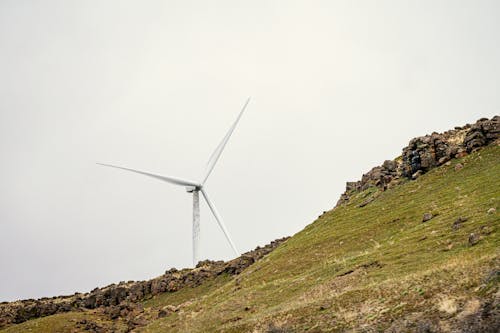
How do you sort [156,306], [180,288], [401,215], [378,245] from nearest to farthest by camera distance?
[378,245], [401,215], [156,306], [180,288]

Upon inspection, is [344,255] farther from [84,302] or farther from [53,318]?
[84,302]

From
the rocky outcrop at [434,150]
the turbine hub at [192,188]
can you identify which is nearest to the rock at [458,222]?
the rocky outcrop at [434,150]

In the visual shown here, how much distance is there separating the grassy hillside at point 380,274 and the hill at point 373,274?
0.47 feet

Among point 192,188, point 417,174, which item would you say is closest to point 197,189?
point 192,188

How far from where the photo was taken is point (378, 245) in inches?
2242

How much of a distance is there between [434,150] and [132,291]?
215ft

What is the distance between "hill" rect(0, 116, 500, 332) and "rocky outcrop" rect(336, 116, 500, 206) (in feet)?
0.69

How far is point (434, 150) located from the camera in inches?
3246

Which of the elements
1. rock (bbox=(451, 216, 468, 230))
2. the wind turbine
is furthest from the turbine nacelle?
rock (bbox=(451, 216, 468, 230))

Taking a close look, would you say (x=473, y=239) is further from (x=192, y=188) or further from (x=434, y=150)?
(x=192, y=188)

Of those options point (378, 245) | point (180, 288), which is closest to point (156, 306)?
point (180, 288)

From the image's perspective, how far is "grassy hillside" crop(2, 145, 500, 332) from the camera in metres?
27.3

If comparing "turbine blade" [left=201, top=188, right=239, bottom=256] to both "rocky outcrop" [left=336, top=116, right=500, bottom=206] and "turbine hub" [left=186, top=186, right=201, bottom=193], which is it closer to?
"turbine hub" [left=186, top=186, right=201, bottom=193]

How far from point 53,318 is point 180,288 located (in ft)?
82.4
